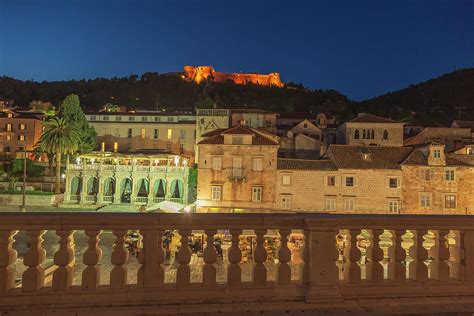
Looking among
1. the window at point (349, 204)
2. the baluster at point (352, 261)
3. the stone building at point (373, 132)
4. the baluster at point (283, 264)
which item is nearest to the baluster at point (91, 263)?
the baluster at point (283, 264)

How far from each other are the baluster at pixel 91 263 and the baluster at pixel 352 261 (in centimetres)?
335

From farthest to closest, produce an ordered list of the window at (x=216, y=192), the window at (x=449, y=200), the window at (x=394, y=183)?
1. the window at (x=216, y=192)
2. the window at (x=394, y=183)
3. the window at (x=449, y=200)

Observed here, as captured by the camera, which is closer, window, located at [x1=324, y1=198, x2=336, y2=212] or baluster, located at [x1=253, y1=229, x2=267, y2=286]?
baluster, located at [x1=253, y1=229, x2=267, y2=286]

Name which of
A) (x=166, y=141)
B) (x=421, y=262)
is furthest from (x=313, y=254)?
(x=166, y=141)

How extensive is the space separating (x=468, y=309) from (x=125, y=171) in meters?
43.2

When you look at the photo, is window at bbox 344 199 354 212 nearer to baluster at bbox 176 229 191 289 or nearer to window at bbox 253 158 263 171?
window at bbox 253 158 263 171

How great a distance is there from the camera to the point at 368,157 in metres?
37.8

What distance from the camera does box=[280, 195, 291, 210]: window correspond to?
→ 124ft

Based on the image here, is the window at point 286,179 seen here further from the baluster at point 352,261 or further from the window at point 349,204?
the baluster at point 352,261

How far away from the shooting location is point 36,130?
63781mm

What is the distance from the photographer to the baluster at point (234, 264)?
15.7ft

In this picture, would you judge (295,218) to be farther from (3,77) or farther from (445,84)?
(3,77)

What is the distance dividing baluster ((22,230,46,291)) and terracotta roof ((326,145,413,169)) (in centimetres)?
3497

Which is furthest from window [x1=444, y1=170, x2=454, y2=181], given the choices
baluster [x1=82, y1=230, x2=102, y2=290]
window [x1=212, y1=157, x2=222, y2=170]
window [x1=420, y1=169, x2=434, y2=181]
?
baluster [x1=82, y1=230, x2=102, y2=290]
